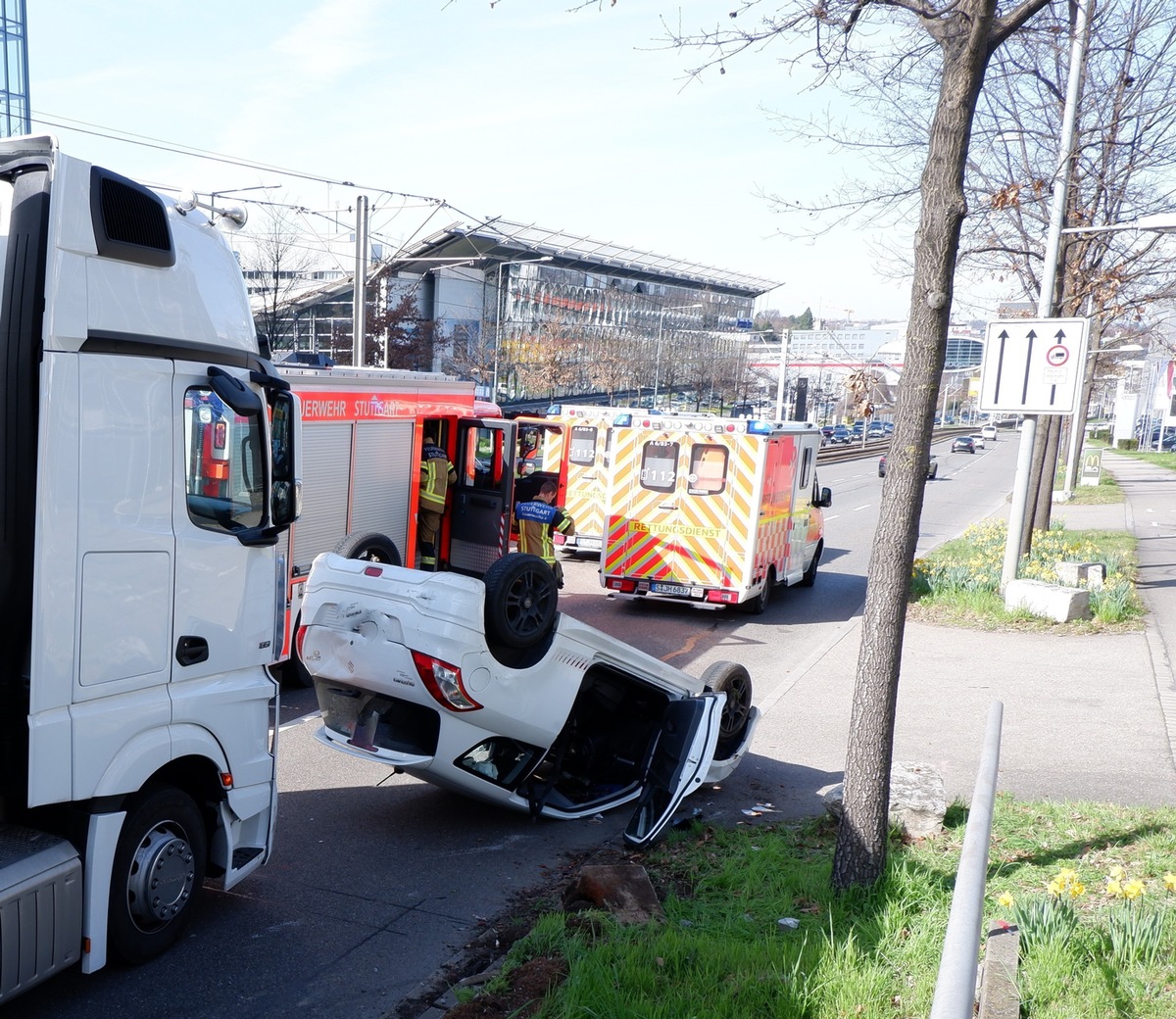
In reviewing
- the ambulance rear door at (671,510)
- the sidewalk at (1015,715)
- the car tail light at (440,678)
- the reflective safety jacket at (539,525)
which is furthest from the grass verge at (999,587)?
the car tail light at (440,678)

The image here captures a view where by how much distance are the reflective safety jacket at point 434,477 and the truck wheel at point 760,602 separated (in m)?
4.33

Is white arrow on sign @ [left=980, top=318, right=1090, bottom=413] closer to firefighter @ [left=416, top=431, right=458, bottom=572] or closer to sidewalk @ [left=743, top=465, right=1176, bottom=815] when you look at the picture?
sidewalk @ [left=743, top=465, right=1176, bottom=815]

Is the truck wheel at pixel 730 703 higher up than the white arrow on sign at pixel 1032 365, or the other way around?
the white arrow on sign at pixel 1032 365

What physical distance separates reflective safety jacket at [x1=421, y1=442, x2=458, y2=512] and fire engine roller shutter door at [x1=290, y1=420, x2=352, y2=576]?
181 cm

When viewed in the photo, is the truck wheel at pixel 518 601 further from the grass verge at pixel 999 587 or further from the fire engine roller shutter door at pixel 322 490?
the grass verge at pixel 999 587

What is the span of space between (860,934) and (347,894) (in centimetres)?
261

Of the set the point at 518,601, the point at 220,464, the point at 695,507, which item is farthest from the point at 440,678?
the point at 695,507

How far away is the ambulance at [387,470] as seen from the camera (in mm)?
9812

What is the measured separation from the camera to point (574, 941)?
4500 millimetres

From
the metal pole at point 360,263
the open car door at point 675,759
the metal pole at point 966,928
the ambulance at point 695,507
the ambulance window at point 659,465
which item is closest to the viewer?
the metal pole at point 966,928

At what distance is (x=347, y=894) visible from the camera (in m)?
5.51

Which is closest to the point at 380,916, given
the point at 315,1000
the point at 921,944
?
the point at 315,1000

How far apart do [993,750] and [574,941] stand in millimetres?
1891

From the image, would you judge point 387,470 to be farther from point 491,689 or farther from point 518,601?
point 491,689
